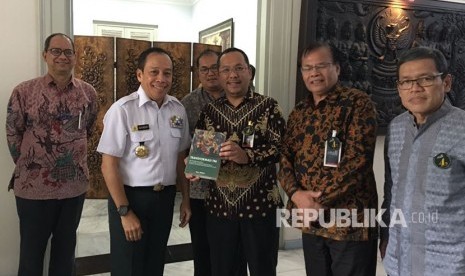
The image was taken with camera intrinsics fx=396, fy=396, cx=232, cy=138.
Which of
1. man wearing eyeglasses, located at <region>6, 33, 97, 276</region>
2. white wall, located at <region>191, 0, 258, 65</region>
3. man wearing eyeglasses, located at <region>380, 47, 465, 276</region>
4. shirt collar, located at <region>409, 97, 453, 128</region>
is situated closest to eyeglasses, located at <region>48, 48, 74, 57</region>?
man wearing eyeglasses, located at <region>6, 33, 97, 276</region>

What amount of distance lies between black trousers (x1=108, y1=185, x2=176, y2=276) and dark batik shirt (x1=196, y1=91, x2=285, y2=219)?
253mm

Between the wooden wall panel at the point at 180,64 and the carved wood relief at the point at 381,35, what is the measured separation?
120 cm

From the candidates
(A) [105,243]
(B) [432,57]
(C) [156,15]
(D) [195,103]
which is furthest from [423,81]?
(C) [156,15]

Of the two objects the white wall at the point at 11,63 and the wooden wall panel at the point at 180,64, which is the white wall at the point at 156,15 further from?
the white wall at the point at 11,63

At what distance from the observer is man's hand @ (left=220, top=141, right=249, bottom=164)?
1770 millimetres

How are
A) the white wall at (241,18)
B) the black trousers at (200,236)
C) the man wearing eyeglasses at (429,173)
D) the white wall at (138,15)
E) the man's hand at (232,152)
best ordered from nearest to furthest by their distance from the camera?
the man wearing eyeglasses at (429,173) → the man's hand at (232,152) → the black trousers at (200,236) → the white wall at (241,18) → the white wall at (138,15)

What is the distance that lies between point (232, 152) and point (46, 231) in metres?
1.19

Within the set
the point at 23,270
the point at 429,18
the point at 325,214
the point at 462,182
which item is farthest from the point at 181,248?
the point at 429,18

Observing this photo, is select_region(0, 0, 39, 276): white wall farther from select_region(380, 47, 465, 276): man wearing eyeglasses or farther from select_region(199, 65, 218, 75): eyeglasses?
select_region(380, 47, 465, 276): man wearing eyeglasses

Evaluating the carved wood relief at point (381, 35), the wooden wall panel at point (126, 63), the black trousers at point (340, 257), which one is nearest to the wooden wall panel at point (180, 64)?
the wooden wall panel at point (126, 63)

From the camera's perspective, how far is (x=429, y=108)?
1.36 meters

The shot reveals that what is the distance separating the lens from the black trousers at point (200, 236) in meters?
2.24

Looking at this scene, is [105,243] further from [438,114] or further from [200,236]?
[438,114]

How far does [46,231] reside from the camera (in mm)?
2178
